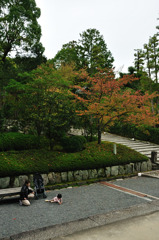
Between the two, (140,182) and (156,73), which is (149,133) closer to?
(156,73)

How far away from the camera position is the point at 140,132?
1814 cm

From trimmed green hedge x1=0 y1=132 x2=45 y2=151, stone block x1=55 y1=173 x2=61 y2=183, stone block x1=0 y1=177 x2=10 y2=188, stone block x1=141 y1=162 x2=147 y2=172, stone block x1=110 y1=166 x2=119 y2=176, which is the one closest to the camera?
stone block x1=0 y1=177 x2=10 y2=188

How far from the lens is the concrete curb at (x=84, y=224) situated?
13.0 feet

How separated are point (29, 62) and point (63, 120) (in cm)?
1440

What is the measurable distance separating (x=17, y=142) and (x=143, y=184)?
21.3 feet

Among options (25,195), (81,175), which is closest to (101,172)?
(81,175)

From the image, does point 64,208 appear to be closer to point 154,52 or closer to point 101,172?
point 101,172

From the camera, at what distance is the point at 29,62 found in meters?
21.1

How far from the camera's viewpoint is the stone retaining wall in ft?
23.9

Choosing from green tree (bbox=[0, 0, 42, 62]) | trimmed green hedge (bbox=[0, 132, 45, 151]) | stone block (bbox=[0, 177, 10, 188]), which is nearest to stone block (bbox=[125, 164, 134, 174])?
trimmed green hedge (bbox=[0, 132, 45, 151])

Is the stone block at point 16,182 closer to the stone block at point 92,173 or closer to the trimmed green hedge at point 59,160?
the trimmed green hedge at point 59,160

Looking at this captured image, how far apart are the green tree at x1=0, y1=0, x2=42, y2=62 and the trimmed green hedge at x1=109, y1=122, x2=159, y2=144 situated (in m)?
13.1

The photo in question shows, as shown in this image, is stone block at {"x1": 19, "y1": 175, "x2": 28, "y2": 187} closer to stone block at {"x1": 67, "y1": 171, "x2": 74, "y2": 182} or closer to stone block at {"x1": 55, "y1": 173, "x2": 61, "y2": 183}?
stone block at {"x1": 55, "y1": 173, "x2": 61, "y2": 183}

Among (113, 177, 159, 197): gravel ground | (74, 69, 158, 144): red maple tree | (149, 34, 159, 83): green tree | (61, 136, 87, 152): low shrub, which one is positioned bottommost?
(113, 177, 159, 197): gravel ground
